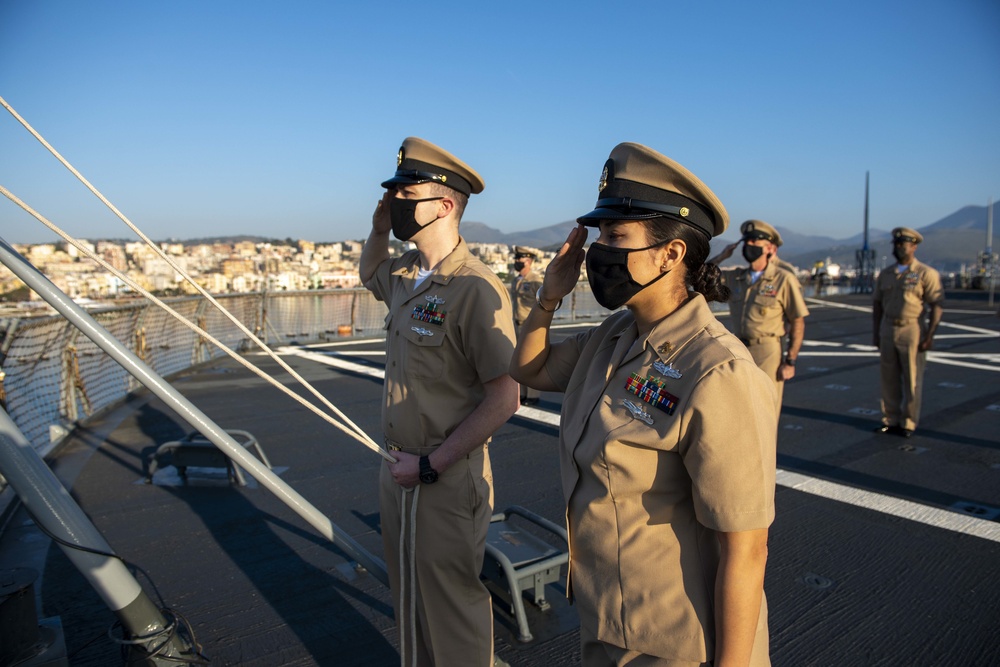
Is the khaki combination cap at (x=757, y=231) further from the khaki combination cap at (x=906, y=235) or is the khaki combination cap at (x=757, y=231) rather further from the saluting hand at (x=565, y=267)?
the saluting hand at (x=565, y=267)

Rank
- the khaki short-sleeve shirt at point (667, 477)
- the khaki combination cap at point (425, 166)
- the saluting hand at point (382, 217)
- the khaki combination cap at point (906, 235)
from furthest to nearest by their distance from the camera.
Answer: the khaki combination cap at point (906, 235)
the saluting hand at point (382, 217)
the khaki combination cap at point (425, 166)
the khaki short-sleeve shirt at point (667, 477)

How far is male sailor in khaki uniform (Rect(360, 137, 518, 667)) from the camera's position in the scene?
2441 mm

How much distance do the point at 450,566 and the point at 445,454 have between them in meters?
0.45

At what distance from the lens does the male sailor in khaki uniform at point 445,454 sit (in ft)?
8.01

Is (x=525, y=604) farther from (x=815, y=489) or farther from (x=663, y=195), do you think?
(x=815, y=489)

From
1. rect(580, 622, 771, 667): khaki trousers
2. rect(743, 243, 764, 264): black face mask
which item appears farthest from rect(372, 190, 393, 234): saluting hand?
rect(743, 243, 764, 264): black face mask

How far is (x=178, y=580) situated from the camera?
12.2ft

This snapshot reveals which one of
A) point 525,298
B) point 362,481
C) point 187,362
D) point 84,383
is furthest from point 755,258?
point 187,362

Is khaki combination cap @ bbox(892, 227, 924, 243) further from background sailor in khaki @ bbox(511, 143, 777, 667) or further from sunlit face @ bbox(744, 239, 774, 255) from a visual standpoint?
background sailor in khaki @ bbox(511, 143, 777, 667)

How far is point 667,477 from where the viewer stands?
5.22 ft

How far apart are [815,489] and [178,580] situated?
14.8 feet

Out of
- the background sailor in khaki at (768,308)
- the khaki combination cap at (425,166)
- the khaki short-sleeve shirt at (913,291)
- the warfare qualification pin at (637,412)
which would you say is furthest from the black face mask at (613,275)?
the khaki short-sleeve shirt at (913,291)

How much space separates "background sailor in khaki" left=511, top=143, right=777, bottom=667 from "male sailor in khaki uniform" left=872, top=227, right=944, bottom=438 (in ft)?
19.8

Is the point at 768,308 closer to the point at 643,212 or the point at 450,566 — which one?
the point at 450,566
